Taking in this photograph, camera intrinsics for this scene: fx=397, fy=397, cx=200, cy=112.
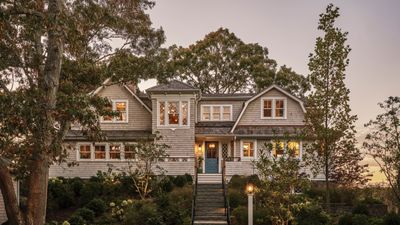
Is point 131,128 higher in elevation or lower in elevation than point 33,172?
higher

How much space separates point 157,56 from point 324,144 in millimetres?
9445

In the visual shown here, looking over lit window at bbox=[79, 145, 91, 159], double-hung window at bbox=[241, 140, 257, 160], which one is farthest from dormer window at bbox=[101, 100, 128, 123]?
double-hung window at bbox=[241, 140, 257, 160]

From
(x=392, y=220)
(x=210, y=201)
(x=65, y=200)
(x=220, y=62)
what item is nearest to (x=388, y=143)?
(x=392, y=220)

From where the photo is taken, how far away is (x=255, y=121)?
95.8 feet

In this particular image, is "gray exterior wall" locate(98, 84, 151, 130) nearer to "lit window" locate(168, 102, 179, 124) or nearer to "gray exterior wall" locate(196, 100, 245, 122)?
"lit window" locate(168, 102, 179, 124)

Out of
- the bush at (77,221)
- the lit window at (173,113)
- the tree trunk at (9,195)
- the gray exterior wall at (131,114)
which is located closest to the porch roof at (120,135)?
the gray exterior wall at (131,114)

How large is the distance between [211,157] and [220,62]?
1856 centimetres

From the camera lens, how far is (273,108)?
95.4 ft

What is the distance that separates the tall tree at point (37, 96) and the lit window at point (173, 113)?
11.4 m

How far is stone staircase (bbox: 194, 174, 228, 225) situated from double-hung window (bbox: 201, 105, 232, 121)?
17.2 ft

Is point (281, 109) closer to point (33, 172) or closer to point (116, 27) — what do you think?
point (116, 27)

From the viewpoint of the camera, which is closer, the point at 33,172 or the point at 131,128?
the point at 33,172

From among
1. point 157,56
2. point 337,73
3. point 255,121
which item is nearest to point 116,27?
point 157,56

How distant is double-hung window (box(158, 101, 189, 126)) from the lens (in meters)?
27.9
